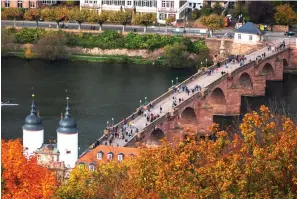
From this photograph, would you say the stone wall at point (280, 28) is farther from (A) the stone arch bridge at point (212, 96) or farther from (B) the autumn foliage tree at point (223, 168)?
(B) the autumn foliage tree at point (223, 168)

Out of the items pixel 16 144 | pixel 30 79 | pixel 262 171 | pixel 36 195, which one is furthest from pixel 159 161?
pixel 30 79

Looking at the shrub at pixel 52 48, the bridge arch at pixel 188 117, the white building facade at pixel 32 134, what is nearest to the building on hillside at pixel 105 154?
the white building facade at pixel 32 134

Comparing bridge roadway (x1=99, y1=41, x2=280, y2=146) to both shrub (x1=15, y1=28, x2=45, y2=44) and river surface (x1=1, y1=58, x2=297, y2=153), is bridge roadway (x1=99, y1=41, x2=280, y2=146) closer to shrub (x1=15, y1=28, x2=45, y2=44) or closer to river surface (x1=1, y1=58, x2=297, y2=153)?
river surface (x1=1, y1=58, x2=297, y2=153)

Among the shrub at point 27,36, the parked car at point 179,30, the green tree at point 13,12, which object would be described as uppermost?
the green tree at point 13,12

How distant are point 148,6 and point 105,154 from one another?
→ 56705 mm

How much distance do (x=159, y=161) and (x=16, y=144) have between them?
18.4 m

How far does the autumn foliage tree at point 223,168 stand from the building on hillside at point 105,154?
16.3 meters

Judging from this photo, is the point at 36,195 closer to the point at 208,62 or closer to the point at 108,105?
the point at 108,105

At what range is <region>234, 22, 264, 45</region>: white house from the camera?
344ft

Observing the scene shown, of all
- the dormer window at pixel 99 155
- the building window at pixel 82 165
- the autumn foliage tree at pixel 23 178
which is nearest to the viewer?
the autumn foliage tree at pixel 23 178

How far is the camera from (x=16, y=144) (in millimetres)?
59625

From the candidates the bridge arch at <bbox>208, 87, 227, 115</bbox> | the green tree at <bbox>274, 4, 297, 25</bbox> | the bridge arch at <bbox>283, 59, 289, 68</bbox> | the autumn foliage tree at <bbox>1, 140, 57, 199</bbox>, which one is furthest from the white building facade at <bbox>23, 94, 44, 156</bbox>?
the green tree at <bbox>274, 4, 297, 25</bbox>

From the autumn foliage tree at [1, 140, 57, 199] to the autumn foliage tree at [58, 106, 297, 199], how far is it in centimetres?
804

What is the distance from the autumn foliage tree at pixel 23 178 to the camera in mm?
52406
